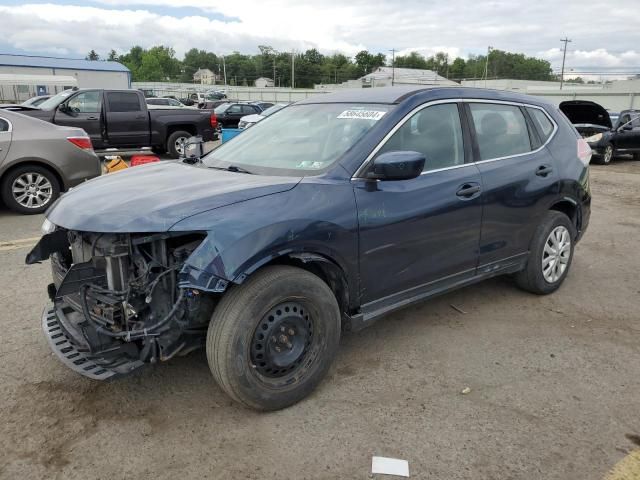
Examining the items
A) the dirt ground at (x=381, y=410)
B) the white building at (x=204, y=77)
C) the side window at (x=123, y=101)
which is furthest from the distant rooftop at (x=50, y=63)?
the white building at (x=204, y=77)

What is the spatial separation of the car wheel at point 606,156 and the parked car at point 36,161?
1436cm

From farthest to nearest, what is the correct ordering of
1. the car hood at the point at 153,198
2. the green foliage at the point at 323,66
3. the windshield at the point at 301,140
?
the green foliage at the point at 323,66 < the windshield at the point at 301,140 < the car hood at the point at 153,198

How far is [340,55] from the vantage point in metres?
126

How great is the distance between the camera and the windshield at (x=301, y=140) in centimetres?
347

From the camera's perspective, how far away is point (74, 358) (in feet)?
9.55

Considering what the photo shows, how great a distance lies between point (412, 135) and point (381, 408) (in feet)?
5.87

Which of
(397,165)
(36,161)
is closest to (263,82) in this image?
(36,161)

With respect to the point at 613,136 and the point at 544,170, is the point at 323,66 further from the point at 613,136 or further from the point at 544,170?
the point at 544,170

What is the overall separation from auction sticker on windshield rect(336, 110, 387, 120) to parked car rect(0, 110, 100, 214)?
5.71 meters

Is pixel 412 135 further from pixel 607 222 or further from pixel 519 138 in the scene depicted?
pixel 607 222

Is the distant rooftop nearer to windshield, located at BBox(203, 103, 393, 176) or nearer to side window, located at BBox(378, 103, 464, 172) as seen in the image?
windshield, located at BBox(203, 103, 393, 176)

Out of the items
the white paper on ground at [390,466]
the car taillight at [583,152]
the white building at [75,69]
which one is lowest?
the white paper on ground at [390,466]

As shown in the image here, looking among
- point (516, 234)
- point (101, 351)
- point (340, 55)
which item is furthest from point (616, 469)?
point (340, 55)

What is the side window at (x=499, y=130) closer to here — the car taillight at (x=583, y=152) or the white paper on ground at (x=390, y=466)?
the car taillight at (x=583, y=152)
